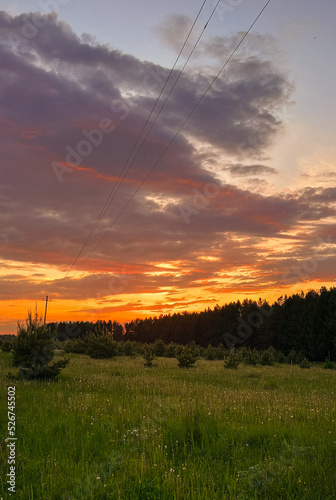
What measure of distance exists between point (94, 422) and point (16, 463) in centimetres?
214

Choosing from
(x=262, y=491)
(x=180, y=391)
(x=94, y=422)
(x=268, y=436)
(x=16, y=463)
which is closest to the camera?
(x=262, y=491)

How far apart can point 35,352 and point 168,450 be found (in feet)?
34.2

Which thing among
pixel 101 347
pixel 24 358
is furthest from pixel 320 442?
pixel 101 347

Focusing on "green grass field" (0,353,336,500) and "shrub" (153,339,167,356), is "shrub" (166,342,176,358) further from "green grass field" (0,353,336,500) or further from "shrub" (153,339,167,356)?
"green grass field" (0,353,336,500)

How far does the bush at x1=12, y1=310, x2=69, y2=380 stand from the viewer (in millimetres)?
14758

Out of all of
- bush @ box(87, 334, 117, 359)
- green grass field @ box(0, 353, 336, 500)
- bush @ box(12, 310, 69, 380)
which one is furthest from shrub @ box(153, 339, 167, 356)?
green grass field @ box(0, 353, 336, 500)

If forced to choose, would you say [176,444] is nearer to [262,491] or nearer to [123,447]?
[123,447]

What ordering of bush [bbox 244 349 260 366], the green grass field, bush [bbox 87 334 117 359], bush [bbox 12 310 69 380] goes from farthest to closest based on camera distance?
bush [bbox 87 334 117 359], bush [bbox 244 349 260 366], bush [bbox 12 310 69 380], the green grass field

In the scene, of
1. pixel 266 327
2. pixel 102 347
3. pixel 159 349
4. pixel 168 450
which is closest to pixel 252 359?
pixel 102 347

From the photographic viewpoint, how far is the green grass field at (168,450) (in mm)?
4688

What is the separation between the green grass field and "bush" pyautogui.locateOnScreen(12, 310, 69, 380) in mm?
4828

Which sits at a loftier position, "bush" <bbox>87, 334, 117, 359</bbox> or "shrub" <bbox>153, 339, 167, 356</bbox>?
"bush" <bbox>87, 334, 117, 359</bbox>

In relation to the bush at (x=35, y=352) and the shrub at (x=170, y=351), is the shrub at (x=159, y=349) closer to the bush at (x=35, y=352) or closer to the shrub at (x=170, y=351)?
the shrub at (x=170, y=351)

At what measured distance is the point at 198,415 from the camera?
7855mm
